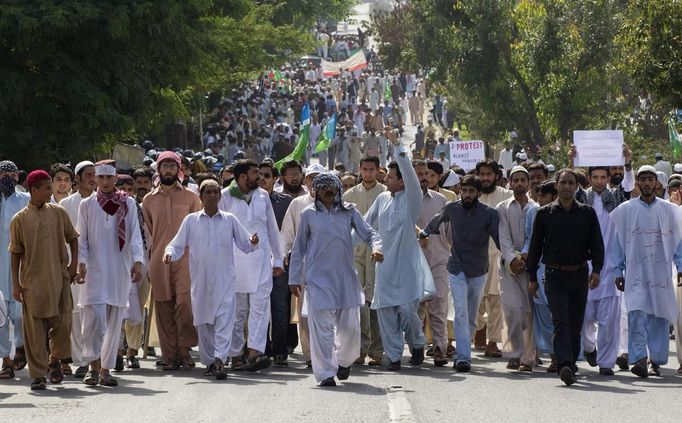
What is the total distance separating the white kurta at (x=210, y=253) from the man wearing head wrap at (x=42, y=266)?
1.11 meters

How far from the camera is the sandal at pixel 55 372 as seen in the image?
528 inches

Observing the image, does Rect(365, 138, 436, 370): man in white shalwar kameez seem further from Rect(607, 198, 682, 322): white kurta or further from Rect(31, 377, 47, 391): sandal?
Rect(31, 377, 47, 391): sandal

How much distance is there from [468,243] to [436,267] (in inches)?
44.7

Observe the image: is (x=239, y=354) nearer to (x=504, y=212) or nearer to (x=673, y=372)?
(x=504, y=212)

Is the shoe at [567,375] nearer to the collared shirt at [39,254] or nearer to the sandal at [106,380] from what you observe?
the sandal at [106,380]

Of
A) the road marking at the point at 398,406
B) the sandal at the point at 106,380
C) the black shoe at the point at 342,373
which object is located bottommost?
the road marking at the point at 398,406

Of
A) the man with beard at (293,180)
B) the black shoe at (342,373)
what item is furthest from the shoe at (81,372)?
the man with beard at (293,180)

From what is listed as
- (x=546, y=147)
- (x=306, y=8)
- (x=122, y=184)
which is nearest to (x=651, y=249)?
(x=122, y=184)

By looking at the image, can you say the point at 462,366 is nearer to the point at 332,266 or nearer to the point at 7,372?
the point at 332,266

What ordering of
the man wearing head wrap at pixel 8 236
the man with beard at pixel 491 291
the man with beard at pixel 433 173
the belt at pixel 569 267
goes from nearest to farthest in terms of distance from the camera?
1. the belt at pixel 569 267
2. the man wearing head wrap at pixel 8 236
3. the man with beard at pixel 491 291
4. the man with beard at pixel 433 173

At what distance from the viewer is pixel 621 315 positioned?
48.7 feet

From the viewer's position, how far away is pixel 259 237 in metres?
14.7

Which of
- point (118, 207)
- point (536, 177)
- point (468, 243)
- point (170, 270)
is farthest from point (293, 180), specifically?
point (118, 207)

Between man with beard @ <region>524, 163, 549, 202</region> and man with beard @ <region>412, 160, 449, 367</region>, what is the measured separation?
934 mm
